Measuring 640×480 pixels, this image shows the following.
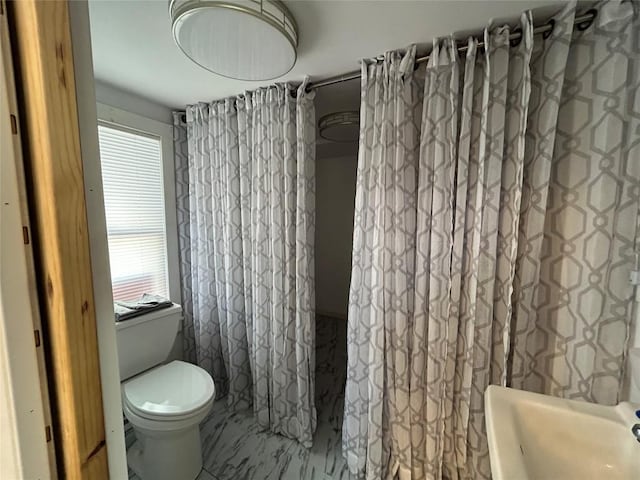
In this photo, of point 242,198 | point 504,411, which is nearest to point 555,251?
point 504,411

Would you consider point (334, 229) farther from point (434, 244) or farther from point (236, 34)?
point (236, 34)

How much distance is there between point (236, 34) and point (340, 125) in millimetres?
1092

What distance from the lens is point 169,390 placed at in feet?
4.64

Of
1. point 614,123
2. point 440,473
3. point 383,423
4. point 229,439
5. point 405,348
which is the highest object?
point 614,123

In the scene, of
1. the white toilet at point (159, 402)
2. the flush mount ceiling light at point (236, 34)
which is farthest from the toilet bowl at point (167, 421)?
the flush mount ceiling light at point (236, 34)

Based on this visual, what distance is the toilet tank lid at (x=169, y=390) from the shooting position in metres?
1.29

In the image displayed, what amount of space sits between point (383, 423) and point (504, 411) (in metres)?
0.77

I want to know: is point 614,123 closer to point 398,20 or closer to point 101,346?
point 398,20

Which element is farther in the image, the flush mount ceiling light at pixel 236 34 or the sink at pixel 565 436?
the flush mount ceiling light at pixel 236 34

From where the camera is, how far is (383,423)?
1.37 metres

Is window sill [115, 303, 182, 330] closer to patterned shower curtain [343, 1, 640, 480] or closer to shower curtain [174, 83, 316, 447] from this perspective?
shower curtain [174, 83, 316, 447]

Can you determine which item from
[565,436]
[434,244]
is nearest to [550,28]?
[434,244]

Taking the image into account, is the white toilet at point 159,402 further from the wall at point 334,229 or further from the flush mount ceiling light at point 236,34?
the wall at point 334,229

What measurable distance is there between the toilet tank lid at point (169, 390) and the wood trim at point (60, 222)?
0.99 meters
